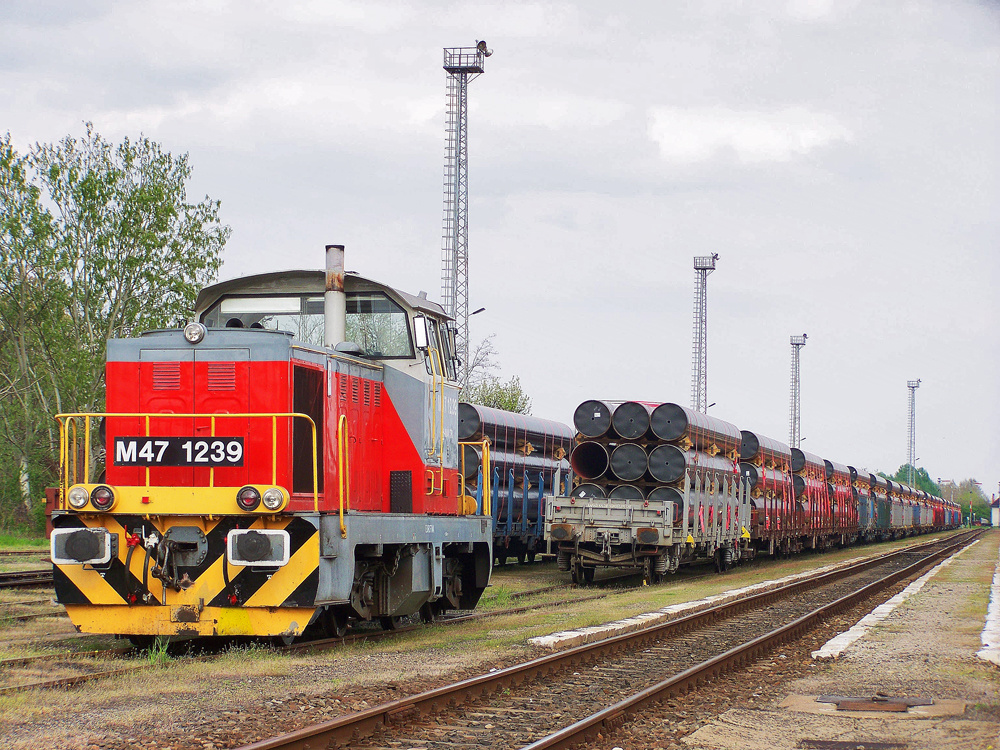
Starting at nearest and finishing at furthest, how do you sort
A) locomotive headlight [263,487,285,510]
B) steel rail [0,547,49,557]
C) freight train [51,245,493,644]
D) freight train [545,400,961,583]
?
locomotive headlight [263,487,285,510] → freight train [51,245,493,644] → freight train [545,400,961,583] → steel rail [0,547,49,557]

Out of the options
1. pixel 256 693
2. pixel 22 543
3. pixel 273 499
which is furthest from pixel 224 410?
pixel 22 543

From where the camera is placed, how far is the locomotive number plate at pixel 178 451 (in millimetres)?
8906

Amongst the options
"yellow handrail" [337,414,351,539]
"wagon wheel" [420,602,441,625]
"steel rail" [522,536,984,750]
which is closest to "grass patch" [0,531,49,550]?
"wagon wheel" [420,602,441,625]

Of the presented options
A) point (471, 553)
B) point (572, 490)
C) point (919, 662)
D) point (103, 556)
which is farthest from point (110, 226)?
point (919, 662)

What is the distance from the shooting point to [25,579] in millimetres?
16047

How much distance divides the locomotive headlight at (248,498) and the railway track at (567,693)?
86.9 inches

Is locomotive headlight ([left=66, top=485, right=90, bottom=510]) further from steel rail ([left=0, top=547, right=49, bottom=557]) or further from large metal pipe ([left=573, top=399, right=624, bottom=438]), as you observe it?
steel rail ([left=0, top=547, right=49, bottom=557])

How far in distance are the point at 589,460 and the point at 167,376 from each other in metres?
11.6

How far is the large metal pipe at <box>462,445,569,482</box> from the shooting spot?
19625mm

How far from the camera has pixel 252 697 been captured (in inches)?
288

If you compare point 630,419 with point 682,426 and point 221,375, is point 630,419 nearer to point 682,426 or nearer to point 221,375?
point 682,426

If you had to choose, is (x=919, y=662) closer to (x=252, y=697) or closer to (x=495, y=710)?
(x=495, y=710)

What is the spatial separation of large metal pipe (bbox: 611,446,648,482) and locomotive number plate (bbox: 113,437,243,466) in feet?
37.7

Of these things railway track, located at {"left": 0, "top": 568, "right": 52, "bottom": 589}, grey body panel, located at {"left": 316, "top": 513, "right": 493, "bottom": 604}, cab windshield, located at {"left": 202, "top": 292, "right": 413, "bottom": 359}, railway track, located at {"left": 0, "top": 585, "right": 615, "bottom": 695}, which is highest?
cab windshield, located at {"left": 202, "top": 292, "right": 413, "bottom": 359}
